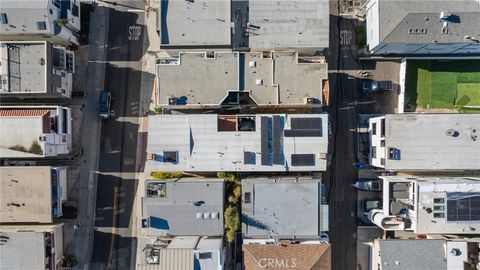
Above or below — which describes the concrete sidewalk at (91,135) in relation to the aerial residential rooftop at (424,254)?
above

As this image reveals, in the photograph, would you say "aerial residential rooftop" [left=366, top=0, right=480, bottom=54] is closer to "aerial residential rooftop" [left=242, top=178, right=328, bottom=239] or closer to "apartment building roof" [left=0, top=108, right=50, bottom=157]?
"aerial residential rooftop" [left=242, top=178, right=328, bottom=239]

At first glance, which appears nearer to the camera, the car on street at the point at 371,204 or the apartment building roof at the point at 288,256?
the apartment building roof at the point at 288,256

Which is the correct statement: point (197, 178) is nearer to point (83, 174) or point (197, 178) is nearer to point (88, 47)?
point (83, 174)

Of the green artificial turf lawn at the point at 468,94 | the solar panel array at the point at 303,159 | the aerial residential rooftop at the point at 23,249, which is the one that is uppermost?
the green artificial turf lawn at the point at 468,94

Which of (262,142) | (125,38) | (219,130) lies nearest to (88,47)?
(125,38)

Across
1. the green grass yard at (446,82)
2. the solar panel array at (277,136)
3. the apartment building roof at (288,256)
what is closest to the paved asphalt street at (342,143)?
the apartment building roof at (288,256)

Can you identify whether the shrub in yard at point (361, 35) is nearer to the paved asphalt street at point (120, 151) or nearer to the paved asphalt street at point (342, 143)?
the paved asphalt street at point (342, 143)

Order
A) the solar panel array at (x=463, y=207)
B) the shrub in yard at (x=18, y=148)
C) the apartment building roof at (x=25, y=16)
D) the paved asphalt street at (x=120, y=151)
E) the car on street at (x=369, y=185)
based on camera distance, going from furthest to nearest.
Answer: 1. the paved asphalt street at (x=120, y=151)
2. the car on street at (x=369, y=185)
3. the shrub in yard at (x=18, y=148)
4. the apartment building roof at (x=25, y=16)
5. the solar panel array at (x=463, y=207)
